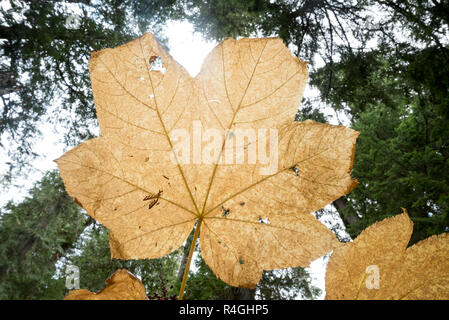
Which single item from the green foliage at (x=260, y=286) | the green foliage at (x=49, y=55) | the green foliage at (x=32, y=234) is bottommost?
the green foliage at (x=260, y=286)

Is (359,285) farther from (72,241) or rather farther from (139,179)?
(72,241)

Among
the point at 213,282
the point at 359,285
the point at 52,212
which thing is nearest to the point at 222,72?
the point at 359,285

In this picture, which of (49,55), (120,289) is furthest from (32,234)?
(120,289)

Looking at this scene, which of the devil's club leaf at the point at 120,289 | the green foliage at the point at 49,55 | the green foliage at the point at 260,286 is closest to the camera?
the devil's club leaf at the point at 120,289

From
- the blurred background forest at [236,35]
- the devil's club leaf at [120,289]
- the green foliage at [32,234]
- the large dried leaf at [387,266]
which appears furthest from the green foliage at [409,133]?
the green foliage at [32,234]

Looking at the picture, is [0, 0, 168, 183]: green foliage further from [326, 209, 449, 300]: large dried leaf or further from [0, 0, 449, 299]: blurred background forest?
[326, 209, 449, 300]: large dried leaf

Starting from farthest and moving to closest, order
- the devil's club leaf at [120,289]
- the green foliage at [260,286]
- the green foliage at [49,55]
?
the green foliage at [260,286] → the green foliage at [49,55] → the devil's club leaf at [120,289]

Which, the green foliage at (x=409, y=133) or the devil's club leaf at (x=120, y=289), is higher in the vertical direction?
the green foliage at (x=409, y=133)

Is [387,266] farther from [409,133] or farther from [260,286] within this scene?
[260,286]

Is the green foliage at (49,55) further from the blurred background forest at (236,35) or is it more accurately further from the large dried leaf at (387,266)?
the large dried leaf at (387,266)
